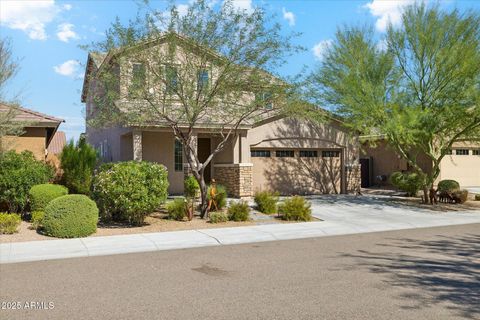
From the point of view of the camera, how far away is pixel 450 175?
2725 cm

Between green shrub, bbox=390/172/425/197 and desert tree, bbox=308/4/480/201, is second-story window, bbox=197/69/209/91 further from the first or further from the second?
green shrub, bbox=390/172/425/197

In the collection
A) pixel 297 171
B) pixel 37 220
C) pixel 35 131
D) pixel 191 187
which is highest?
pixel 35 131

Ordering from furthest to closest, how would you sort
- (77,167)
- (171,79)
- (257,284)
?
(77,167)
(171,79)
(257,284)

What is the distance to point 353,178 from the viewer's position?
76.8 feet

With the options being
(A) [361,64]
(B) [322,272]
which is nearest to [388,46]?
(A) [361,64]

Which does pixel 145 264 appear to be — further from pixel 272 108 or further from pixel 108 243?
pixel 272 108

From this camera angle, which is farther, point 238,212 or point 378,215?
point 378,215

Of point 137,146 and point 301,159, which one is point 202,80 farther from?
point 301,159

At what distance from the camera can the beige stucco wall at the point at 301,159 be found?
71.1 ft

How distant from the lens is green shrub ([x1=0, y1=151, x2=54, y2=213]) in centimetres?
1403

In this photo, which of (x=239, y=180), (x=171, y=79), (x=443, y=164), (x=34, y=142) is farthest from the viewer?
(x=443, y=164)

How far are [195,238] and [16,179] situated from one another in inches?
249

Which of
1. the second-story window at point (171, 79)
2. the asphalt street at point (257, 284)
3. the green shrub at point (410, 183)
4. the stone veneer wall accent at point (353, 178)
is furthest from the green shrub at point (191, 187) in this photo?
the green shrub at point (410, 183)

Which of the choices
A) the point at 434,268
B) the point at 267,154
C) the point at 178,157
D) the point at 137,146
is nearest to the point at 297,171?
the point at 267,154
